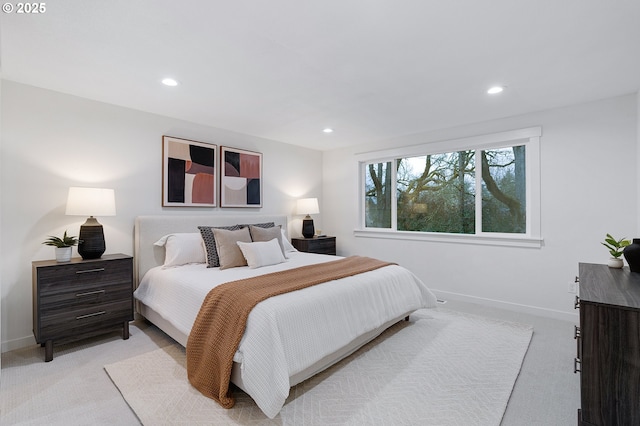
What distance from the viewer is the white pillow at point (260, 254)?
3146 millimetres

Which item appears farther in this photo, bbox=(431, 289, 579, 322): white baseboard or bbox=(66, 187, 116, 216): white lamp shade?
bbox=(431, 289, 579, 322): white baseboard

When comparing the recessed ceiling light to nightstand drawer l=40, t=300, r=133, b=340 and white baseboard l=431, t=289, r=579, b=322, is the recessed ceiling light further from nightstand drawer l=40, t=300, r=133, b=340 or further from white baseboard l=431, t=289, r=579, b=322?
white baseboard l=431, t=289, r=579, b=322

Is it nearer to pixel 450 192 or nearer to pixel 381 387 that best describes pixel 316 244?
pixel 450 192

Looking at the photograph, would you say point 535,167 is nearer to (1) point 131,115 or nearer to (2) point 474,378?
(2) point 474,378

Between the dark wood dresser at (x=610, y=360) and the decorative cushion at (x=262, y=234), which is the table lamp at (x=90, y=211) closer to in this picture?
the decorative cushion at (x=262, y=234)

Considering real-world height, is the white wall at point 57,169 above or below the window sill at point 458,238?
above

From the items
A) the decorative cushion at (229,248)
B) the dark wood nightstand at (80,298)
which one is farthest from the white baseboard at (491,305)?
the decorative cushion at (229,248)

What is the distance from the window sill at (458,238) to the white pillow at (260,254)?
6.78 ft

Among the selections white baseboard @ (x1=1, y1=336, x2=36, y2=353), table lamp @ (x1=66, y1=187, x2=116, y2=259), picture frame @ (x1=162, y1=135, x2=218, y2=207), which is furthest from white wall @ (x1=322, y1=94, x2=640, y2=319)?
white baseboard @ (x1=1, y1=336, x2=36, y2=353)

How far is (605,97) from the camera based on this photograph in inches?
122

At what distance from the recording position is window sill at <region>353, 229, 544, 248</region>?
11.9 feet

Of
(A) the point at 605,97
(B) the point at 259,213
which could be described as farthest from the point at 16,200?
(A) the point at 605,97

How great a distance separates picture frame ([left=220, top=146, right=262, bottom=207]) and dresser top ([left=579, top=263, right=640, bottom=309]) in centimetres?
374

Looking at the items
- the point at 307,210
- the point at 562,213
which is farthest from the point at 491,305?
the point at 307,210
